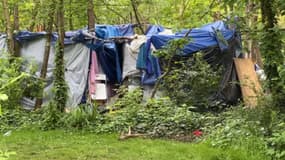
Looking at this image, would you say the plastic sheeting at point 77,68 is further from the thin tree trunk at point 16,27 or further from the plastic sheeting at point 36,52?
the thin tree trunk at point 16,27

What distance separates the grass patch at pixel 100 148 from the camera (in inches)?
192

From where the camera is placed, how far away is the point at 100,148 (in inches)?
221

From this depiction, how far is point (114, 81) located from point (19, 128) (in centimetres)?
360

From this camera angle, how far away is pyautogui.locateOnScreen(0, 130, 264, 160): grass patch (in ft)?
16.0

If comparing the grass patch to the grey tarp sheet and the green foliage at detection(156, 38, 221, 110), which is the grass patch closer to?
the green foliage at detection(156, 38, 221, 110)

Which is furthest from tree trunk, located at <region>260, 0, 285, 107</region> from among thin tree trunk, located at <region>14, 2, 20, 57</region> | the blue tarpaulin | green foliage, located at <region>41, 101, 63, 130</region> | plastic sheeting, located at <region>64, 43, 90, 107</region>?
thin tree trunk, located at <region>14, 2, 20, 57</region>

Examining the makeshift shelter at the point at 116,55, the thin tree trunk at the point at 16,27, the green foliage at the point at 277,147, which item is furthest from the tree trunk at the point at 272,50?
the thin tree trunk at the point at 16,27

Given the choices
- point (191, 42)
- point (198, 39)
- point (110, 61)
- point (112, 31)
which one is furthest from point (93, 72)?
point (198, 39)

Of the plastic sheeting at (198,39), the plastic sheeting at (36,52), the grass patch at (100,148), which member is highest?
the plastic sheeting at (198,39)

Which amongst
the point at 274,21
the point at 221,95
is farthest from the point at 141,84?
the point at 274,21

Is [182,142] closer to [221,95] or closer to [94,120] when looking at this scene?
[94,120]

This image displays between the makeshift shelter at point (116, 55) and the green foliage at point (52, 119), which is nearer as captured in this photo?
the green foliage at point (52, 119)

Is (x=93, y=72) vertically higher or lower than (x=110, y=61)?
lower

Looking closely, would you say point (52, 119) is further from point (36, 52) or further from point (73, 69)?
point (36, 52)
